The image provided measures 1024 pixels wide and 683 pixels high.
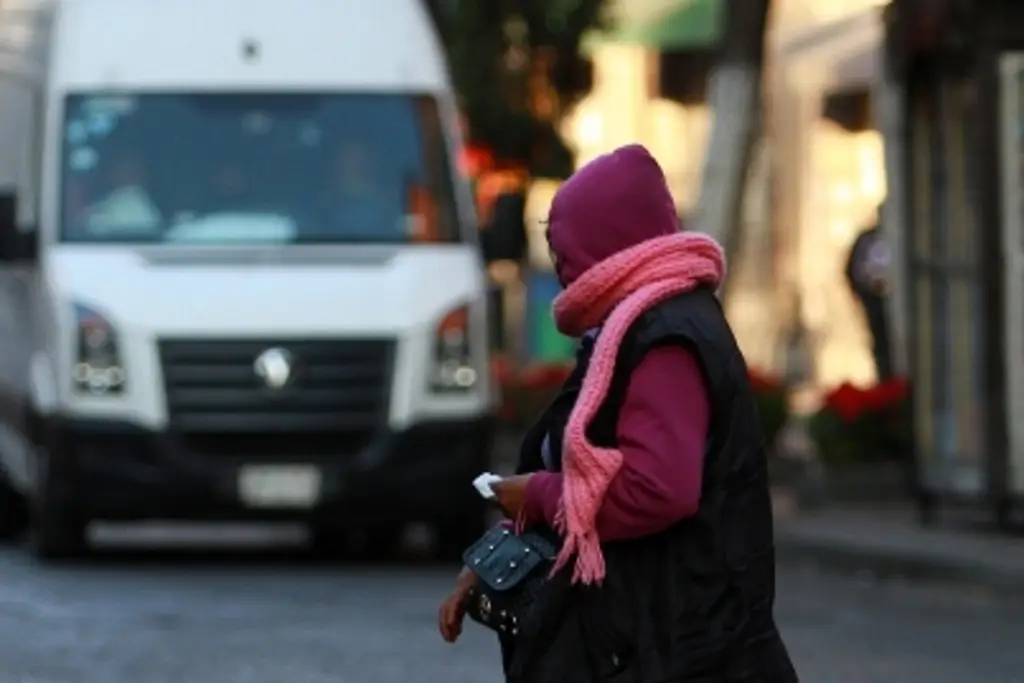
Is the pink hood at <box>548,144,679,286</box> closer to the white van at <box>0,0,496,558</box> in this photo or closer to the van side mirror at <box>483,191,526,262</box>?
the white van at <box>0,0,496,558</box>

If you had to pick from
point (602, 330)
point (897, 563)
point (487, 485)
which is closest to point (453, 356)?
point (897, 563)

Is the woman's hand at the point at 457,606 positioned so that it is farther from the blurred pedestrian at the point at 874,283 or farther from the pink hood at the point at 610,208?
the blurred pedestrian at the point at 874,283

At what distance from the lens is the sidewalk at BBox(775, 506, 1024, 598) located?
14625 mm

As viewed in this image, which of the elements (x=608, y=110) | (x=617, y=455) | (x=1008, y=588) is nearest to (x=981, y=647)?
(x=1008, y=588)

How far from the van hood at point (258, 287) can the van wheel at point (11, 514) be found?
2.73 m

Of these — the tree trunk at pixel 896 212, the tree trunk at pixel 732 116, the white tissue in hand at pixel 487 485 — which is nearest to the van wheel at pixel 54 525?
the tree trunk at pixel 896 212

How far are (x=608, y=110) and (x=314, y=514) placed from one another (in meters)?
20.5

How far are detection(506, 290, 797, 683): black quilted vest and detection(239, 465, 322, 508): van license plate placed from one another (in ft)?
31.6

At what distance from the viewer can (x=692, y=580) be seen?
17.2 ft

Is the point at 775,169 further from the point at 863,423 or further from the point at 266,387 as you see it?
the point at 266,387

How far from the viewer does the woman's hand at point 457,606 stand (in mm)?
5516

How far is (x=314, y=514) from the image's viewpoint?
15023 mm

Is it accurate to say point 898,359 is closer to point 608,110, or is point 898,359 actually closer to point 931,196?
point 931,196

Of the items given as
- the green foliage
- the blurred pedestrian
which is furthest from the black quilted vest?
the green foliage
